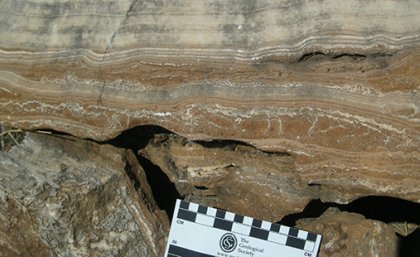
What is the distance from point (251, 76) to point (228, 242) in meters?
0.84

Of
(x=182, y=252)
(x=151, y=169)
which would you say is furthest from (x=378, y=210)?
(x=151, y=169)

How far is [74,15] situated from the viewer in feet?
8.89

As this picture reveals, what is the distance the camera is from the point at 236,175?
2867 mm

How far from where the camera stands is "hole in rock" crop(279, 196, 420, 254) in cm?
297

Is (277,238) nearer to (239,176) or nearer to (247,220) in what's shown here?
(247,220)

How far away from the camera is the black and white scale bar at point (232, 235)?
2.78 metres

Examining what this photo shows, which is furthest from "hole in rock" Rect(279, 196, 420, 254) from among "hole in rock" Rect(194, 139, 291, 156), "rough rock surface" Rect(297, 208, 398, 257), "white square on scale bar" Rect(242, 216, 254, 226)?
"hole in rock" Rect(194, 139, 291, 156)

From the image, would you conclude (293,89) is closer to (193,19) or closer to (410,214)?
(193,19)

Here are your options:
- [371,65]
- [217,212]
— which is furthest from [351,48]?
[217,212]

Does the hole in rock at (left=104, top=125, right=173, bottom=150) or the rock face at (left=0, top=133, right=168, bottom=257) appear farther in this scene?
the hole in rock at (left=104, top=125, right=173, bottom=150)

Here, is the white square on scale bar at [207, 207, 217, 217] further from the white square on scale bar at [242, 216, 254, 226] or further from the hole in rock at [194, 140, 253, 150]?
the hole in rock at [194, 140, 253, 150]

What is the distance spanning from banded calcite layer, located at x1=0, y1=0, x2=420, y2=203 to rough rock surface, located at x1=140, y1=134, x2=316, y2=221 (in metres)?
0.17

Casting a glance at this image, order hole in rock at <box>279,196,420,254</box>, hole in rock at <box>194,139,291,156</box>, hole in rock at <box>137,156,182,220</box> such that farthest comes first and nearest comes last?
hole in rock at <box>137,156,182,220</box> → hole in rock at <box>279,196,420,254</box> → hole in rock at <box>194,139,291,156</box>

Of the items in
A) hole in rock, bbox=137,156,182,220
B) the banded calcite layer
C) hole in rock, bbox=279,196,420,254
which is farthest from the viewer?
hole in rock, bbox=137,156,182,220
